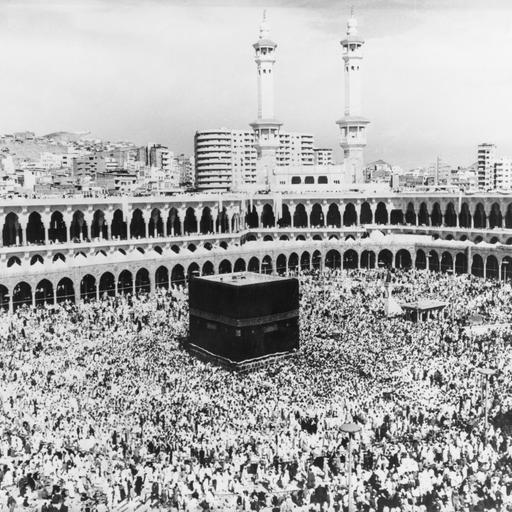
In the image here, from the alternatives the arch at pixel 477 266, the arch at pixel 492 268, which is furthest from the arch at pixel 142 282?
the arch at pixel 492 268

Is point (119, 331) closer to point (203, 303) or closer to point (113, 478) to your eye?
point (203, 303)

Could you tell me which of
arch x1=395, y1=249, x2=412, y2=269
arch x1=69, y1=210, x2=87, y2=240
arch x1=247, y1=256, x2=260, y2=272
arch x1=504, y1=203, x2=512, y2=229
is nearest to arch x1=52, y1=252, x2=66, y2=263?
arch x1=69, y1=210, x2=87, y2=240

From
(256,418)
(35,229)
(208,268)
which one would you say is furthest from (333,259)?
(256,418)

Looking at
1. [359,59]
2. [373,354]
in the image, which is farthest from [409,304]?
[359,59]

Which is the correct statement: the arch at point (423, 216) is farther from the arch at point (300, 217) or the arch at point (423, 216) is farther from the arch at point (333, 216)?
the arch at point (300, 217)

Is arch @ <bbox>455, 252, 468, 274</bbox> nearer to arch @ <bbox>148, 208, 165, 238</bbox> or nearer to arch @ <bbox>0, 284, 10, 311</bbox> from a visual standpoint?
arch @ <bbox>148, 208, 165, 238</bbox>

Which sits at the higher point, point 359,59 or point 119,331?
point 359,59
